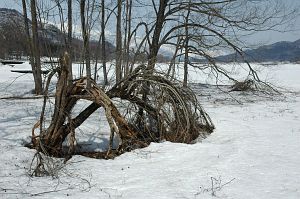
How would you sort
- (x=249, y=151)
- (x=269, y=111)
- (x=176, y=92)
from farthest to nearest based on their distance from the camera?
(x=269, y=111), (x=176, y=92), (x=249, y=151)

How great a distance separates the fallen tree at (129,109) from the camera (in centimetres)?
650

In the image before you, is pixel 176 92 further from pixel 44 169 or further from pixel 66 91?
pixel 44 169

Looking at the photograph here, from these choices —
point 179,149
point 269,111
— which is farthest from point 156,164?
point 269,111

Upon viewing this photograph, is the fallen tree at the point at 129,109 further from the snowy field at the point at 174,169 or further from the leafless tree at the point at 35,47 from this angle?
the leafless tree at the point at 35,47

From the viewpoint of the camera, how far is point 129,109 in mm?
7570

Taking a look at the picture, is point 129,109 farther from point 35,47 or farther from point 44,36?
point 35,47

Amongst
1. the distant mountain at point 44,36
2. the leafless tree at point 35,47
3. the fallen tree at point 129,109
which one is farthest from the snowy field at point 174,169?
the leafless tree at point 35,47

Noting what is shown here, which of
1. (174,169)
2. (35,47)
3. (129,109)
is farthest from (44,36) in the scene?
(174,169)

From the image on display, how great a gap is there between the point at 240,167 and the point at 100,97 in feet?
9.08

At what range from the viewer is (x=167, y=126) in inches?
299

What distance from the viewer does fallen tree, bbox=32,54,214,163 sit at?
21.3 feet

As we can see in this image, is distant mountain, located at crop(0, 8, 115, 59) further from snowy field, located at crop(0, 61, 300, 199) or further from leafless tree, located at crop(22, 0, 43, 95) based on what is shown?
snowy field, located at crop(0, 61, 300, 199)

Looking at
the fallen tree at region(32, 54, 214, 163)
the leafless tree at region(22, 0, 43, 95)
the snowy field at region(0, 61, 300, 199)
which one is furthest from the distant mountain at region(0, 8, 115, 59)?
the snowy field at region(0, 61, 300, 199)

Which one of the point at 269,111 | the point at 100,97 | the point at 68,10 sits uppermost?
the point at 68,10
